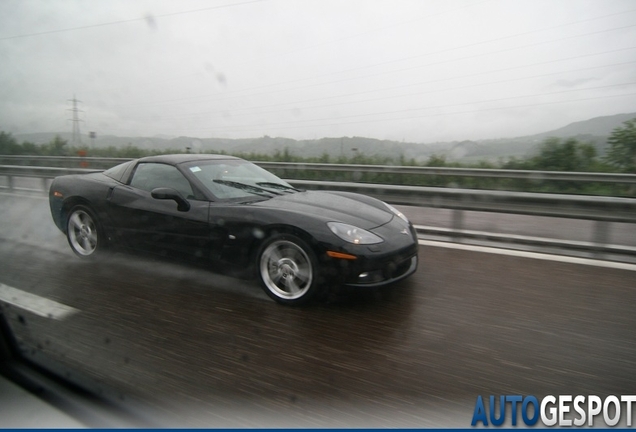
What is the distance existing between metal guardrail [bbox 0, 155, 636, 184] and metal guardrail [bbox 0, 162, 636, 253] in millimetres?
5893

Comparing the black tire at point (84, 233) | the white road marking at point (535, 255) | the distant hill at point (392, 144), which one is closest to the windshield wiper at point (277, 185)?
the black tire at point (84, 233)

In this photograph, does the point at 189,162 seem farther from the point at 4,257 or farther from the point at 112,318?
the point at 4,257

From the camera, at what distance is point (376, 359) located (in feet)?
9.59

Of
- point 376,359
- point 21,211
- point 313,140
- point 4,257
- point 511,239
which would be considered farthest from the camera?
point 313,140

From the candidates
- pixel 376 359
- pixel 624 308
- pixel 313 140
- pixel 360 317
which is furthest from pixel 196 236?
pixel 313 140

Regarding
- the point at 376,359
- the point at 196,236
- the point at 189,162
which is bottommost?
the point at 376,359

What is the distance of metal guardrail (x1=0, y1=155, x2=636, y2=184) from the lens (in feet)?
37.3

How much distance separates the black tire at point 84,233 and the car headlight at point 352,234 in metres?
2.85

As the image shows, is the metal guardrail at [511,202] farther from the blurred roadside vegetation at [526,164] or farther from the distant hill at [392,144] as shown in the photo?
the blurred roadside vegetation at [526,164]

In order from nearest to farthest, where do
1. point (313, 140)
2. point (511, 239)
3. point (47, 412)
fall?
point (47, 412) → point (511, 239) → point (313, 140)

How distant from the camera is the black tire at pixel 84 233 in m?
5.04

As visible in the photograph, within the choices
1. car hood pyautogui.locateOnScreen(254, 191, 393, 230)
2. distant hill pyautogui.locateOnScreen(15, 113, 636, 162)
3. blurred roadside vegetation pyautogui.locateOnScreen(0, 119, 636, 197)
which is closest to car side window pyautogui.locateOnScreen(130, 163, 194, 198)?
car hood pyautogui.locateOnScreen(254, 191, 393, 230)

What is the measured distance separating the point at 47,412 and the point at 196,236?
251 cm

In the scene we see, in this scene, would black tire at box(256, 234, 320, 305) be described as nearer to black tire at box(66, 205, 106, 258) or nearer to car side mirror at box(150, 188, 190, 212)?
car side mirror at box(150, 188, 190, 212)
